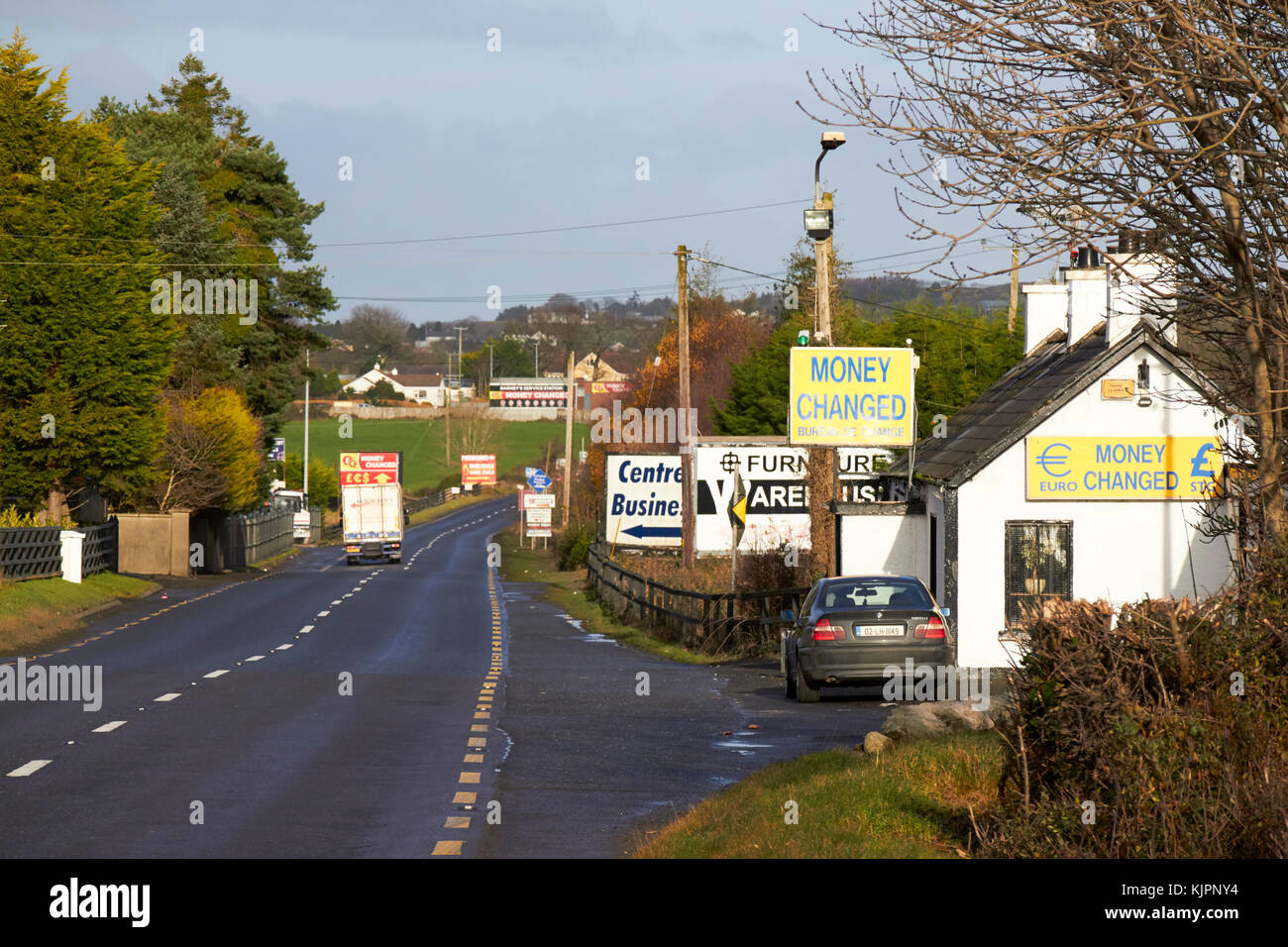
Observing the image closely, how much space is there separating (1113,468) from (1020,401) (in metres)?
2.46

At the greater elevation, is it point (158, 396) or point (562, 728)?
point (158, 396)

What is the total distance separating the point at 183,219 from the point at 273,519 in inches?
909

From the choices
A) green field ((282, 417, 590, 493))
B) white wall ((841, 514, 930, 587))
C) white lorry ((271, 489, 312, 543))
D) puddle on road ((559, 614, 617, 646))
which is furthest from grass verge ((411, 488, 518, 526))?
white wall ((841, 514, 930, 587))

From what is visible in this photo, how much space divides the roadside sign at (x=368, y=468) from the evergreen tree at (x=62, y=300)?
50260 millimetres

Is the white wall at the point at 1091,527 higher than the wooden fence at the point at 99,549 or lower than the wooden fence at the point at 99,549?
higher

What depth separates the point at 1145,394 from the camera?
25094mm

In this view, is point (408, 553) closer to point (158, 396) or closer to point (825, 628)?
point (158, 396)

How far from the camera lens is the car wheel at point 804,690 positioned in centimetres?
1988

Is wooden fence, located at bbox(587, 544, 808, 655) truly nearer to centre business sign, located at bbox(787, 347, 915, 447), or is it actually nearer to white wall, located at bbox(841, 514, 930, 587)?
white wall, located at bbox(841, 514, 930, 587)

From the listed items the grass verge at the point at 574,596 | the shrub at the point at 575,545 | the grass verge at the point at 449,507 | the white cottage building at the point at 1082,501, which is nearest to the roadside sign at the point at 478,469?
the grass verge at the point at 449,507

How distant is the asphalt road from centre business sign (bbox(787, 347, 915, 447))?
4.97 m

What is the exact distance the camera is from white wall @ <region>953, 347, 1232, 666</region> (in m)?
25.2

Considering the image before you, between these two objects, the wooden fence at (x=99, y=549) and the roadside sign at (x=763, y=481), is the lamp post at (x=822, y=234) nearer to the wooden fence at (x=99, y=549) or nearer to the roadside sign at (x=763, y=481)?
the roadside sign at (x=763, y=481)
